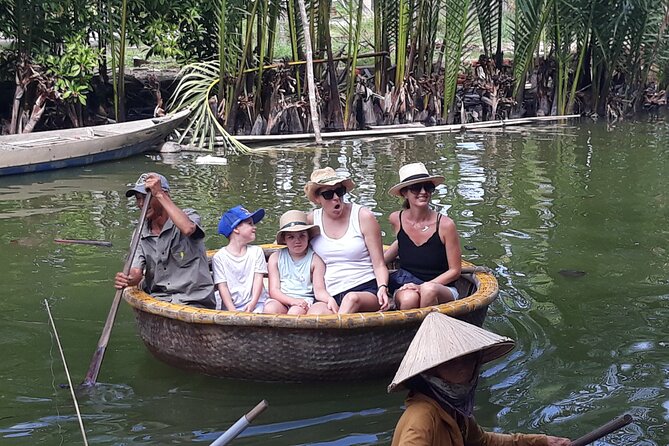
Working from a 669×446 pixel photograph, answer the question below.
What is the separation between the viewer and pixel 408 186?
5.21m

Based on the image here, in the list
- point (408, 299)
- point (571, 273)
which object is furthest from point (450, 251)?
point (571, 273)

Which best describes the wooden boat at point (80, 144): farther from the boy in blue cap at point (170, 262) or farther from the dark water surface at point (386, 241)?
the boy in blue cap at point (170, 262)

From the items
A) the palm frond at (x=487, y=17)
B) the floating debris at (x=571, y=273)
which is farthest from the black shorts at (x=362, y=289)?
the palm frond at (x=487, y=17)

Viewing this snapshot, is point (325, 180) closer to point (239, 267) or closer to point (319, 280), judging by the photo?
point (319, 280)

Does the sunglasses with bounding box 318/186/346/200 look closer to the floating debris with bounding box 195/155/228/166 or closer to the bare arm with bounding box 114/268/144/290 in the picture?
the bare arm with bounding box 114/268/144/290

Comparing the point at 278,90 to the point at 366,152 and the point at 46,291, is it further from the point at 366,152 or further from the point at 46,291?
the point at 46,291

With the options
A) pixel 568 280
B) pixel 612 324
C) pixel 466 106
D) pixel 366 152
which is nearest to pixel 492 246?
pixel 568 280

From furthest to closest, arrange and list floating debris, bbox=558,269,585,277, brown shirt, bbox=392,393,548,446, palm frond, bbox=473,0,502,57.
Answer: palm frond, bbox=473,0,502,57 → floating debris, bbox=558,269,585,277 → brown shirt, bbox=392,393,548,446

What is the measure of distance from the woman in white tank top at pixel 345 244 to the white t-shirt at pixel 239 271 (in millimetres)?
347

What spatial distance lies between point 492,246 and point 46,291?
140 inches

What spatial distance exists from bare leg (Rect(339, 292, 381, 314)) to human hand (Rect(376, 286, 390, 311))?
0.05 m

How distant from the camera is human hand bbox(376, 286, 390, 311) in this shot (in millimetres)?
5086

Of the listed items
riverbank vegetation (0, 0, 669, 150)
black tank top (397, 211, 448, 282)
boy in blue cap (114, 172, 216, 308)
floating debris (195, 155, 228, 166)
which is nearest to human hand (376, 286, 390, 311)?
black tank top (397, 211, 448, 282)

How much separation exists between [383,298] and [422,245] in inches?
17.0
